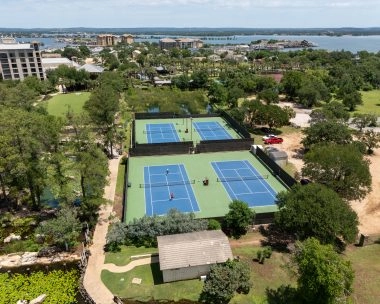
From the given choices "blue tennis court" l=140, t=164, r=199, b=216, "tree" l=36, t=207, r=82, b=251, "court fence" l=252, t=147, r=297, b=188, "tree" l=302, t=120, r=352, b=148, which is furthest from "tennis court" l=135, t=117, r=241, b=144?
"tree" l=36, t=207, r=82, b=251

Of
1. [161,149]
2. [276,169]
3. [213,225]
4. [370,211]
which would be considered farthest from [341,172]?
[161,149]

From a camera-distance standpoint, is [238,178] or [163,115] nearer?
[238,178]

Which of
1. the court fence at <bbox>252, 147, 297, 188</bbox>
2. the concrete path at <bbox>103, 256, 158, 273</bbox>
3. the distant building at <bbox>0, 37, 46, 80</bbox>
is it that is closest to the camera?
the concrete path at <bbox>103, 256, 158, 273</bbox>

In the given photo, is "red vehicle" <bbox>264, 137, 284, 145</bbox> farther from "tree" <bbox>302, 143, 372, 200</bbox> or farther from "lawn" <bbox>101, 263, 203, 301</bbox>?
"lawn" <bbox>101, 263, 203, 301</bbox>

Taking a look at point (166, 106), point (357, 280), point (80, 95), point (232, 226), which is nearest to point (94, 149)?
point (232, 226)

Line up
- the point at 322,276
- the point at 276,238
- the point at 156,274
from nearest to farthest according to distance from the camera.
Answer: the point at 322,276 < the point at 156,274 < the point at 276,238

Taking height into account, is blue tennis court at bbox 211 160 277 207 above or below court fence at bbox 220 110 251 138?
below

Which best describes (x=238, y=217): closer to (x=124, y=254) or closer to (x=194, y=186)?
(x=124, y=254)

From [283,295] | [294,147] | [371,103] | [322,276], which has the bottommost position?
[371,103]
